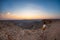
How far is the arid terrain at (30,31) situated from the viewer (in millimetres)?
1696

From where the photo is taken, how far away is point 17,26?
1.72 meters

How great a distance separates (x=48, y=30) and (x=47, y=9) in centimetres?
34

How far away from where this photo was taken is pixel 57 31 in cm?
170

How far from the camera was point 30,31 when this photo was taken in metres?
1.71

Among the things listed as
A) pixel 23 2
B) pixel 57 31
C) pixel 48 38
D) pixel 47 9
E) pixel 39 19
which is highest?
pixel 23 2

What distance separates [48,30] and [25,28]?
37cm

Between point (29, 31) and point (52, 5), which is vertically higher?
point (52, 5)

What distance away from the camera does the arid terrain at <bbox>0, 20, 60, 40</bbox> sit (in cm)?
170

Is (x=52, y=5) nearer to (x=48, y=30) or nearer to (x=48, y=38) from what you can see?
(x=48, y=30)

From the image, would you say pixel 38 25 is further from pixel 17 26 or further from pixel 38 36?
pixel 17 26

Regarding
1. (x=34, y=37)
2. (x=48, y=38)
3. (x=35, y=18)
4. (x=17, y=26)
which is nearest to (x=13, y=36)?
(x=17, y=26)

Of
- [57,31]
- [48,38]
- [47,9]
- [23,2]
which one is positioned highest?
[23,2]

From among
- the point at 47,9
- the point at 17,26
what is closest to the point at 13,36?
the point at 17,26

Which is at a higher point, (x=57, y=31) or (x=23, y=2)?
(x=23, y=2)
